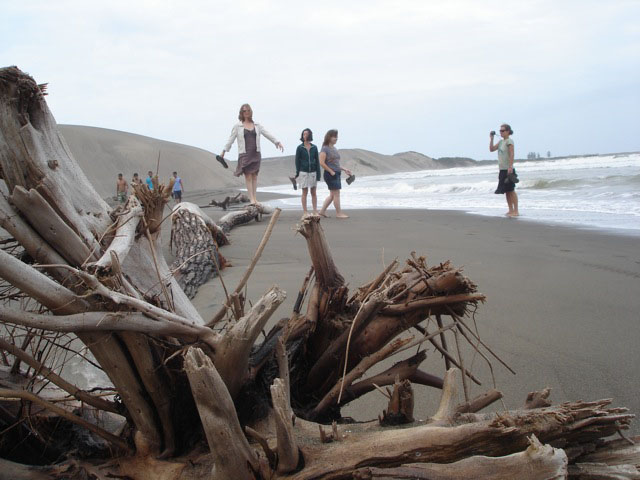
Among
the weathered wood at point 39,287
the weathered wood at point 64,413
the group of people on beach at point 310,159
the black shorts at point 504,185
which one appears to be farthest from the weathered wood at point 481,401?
the black shorts at point 504,185

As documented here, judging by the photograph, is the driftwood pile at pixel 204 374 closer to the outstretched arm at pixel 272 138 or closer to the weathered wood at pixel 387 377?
the weathered wood at pixel 387 377

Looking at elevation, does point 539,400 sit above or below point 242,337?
below

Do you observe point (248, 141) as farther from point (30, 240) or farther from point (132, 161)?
point (132, 161)

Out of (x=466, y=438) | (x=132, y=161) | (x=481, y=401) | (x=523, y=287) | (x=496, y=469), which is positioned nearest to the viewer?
(x=496, y=469)

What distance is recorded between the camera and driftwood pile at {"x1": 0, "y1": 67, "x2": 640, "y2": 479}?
1.46 m

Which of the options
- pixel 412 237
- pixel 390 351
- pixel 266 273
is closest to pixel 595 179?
pixel 412 237

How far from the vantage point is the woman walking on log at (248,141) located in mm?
9414

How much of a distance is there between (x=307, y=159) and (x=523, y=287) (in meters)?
6.23

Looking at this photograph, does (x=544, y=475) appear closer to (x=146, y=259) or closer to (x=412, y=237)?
(x=146, y=259)

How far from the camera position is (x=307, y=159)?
9.97 meters

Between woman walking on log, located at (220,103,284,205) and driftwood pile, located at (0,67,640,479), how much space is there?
24.5ft

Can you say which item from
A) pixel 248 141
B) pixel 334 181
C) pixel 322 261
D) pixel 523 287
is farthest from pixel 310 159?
pixel 322 261

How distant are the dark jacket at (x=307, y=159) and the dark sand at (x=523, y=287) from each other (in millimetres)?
1908

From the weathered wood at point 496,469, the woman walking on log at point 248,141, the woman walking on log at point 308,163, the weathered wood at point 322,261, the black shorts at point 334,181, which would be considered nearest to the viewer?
the weathered wood at point 496,469
